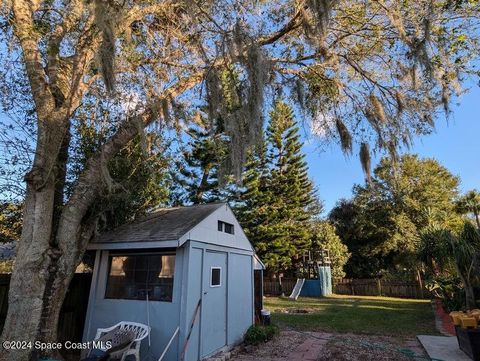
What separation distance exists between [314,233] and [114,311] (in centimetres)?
1559

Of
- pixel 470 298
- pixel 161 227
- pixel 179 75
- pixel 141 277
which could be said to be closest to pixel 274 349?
pixel 141 277

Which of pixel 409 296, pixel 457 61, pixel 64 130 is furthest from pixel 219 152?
pixel 409 296

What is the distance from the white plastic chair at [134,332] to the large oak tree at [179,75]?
31.2 inches

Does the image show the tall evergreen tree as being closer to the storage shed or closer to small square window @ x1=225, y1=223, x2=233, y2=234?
small square window @ x1=225, y1=223, x2=233, y2=234

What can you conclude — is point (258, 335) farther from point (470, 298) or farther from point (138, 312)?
point (470, 298)

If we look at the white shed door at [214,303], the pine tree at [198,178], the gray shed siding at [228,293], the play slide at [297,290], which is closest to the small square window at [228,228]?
the gray shed siding at [228,293]

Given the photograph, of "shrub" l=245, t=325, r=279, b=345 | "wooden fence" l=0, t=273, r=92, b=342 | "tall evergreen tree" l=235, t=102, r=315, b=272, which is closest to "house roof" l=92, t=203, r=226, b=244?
"wooden fence" l=0, t=273, r=92, b=342

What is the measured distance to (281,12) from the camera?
655 cm

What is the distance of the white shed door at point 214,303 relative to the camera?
5.45m

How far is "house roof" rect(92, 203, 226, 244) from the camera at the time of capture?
5.22 metres

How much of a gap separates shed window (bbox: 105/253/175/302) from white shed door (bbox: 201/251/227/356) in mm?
663

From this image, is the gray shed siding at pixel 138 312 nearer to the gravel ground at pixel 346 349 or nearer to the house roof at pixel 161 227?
the house roof at pixel 161 227

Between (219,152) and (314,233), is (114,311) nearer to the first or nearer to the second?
(219,152)

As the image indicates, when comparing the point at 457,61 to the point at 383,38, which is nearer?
the point at 457,61
